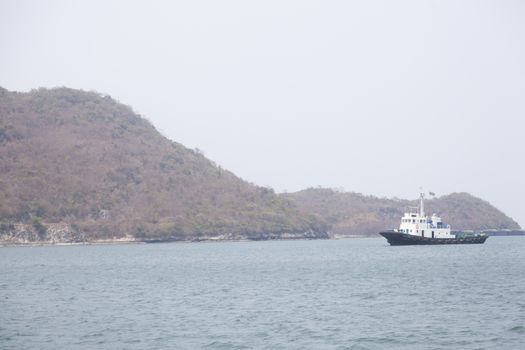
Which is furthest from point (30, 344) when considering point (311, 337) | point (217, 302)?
point (217, 302)

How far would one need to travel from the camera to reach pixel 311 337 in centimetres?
3944

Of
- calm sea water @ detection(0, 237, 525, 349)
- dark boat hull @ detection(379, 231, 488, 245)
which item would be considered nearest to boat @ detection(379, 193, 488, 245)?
dark boat hull @ detection(379, 231, 488, 245)

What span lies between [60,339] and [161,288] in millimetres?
25923

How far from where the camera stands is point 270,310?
49.2 meters

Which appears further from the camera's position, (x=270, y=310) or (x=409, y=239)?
(x=409, y=239)

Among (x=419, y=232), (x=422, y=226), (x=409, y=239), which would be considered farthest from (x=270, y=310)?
(x=422, y=226)

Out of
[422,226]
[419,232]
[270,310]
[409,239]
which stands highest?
[422,226]

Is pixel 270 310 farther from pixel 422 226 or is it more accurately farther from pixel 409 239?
pixel 422 226

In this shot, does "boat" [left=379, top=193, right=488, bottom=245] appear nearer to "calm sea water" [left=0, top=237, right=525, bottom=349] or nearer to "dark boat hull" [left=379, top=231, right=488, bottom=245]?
"dark boat hull" [left=379, top=231, right=488, bottom=245]

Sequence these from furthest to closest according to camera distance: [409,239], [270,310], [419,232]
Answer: [419,232] → [409,239] → [270,310]

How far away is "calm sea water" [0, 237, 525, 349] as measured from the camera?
38.7 metres

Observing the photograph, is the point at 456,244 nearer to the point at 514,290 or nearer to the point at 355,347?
the point at 514,290

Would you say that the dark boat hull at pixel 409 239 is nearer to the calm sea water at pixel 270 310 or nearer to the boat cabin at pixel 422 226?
the boat cabin at pixel 422 226

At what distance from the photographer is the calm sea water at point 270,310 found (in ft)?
127
